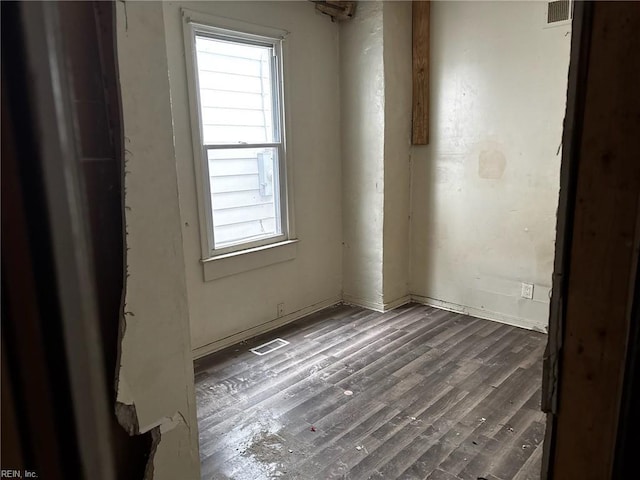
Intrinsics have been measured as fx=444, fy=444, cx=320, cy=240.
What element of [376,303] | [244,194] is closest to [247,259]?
[244,194]

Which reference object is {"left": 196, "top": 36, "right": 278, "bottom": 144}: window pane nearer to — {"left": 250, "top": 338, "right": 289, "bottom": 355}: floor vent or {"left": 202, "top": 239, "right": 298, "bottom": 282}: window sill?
{"left": 202, "top": 239, "right": 298, "bottom": 282}: window sill

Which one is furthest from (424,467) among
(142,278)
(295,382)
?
(142,278)

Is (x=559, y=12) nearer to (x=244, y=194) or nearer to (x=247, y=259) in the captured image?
(x=244, y=194)

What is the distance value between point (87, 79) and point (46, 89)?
0.38 ft

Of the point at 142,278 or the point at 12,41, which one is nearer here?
the point at 12,41

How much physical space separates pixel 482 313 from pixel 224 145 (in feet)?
7.92

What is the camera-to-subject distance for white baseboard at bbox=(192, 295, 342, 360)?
3078mm

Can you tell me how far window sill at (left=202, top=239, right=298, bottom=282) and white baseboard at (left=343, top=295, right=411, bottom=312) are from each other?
31.3 inches

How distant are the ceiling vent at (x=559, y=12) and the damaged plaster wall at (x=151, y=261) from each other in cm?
296

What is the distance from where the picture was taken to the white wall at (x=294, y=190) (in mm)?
2791

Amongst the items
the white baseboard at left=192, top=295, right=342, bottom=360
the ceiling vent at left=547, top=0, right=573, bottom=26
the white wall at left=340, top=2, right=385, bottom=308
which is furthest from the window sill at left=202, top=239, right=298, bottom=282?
the ceiling vent at left=547, top=0, right=573, bottom=26

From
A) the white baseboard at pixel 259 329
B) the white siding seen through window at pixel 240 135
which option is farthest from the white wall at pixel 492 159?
the white siding seen through window at pixel 240 135

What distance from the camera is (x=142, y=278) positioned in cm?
81

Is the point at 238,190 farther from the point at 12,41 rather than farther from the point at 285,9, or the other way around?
the point at 12,41
